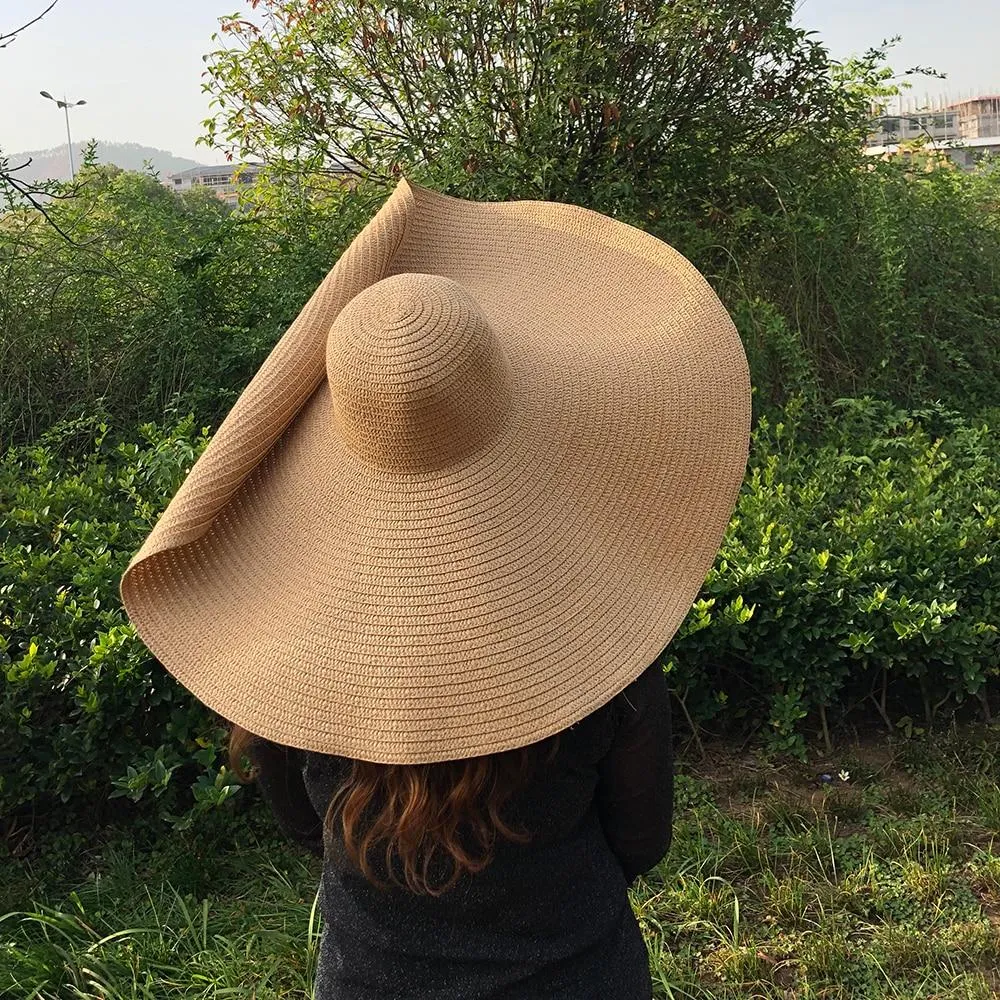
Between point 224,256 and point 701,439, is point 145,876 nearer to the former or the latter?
point 701,439

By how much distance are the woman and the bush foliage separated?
1460 mm

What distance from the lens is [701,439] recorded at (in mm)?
1306

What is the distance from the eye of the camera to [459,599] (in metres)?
1.09

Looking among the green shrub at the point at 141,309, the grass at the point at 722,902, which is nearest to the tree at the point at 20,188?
the green shrub at the point at 141,309

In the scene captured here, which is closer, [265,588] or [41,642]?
[265,588]

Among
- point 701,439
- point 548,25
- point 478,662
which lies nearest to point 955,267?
point 548,25

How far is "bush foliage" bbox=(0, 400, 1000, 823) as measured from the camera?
2.68 meters

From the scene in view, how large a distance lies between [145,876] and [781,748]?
78.4 inches

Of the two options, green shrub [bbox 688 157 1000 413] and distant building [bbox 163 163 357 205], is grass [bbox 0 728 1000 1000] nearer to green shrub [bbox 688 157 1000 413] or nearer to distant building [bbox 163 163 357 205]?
green shrub [bbox 688 157 1000 413]

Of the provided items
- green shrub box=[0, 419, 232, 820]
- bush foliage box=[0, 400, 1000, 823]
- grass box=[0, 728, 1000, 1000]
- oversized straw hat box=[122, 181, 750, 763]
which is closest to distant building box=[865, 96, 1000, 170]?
bush foliage box=[0, 400, 1000, 823]

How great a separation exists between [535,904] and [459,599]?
446 mm

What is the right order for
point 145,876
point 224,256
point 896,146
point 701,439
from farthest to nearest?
point 896,146 → point 224,256 → point 145,876 → point 701,439

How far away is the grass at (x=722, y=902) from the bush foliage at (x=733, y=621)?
205mm

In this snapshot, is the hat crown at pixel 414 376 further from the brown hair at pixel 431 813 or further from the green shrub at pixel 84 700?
the green shrub at pixel 84 700
